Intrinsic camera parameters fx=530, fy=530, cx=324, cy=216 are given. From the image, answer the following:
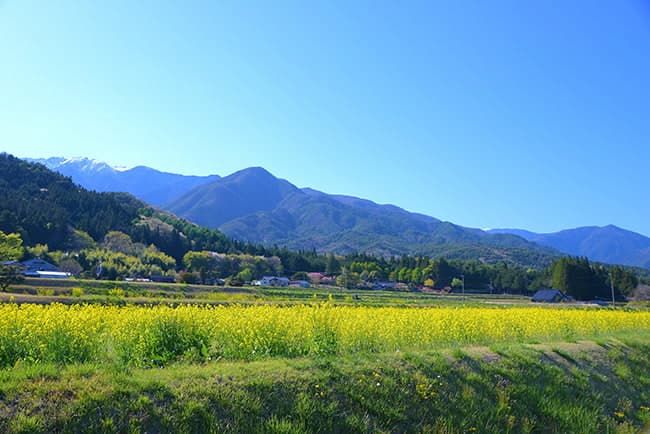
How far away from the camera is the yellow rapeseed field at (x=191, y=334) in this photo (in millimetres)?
9125

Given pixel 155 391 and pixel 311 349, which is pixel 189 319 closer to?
pixel 311 349

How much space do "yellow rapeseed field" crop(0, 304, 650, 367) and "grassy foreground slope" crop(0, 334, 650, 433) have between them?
1176 millimetres

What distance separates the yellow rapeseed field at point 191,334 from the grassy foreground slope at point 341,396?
1176 mm

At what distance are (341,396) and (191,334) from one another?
3.54 meters

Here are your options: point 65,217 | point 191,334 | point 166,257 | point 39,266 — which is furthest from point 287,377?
point 65,217

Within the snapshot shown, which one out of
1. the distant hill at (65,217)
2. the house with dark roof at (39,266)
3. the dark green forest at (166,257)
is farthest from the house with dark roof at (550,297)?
the distant hill at (65,217)

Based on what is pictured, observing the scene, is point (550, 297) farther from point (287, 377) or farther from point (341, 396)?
point (287, 377)

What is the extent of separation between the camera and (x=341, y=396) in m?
8.95

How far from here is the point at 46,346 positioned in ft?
29.3

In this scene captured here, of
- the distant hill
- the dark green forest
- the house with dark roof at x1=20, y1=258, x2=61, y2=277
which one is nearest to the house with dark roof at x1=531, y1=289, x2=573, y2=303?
the dark green forest

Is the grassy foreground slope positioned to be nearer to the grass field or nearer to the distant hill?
the grass field

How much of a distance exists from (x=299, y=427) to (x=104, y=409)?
107 inches

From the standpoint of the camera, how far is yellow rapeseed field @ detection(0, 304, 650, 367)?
912 cm

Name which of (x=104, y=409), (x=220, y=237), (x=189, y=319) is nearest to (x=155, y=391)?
(x=104, y=409)
